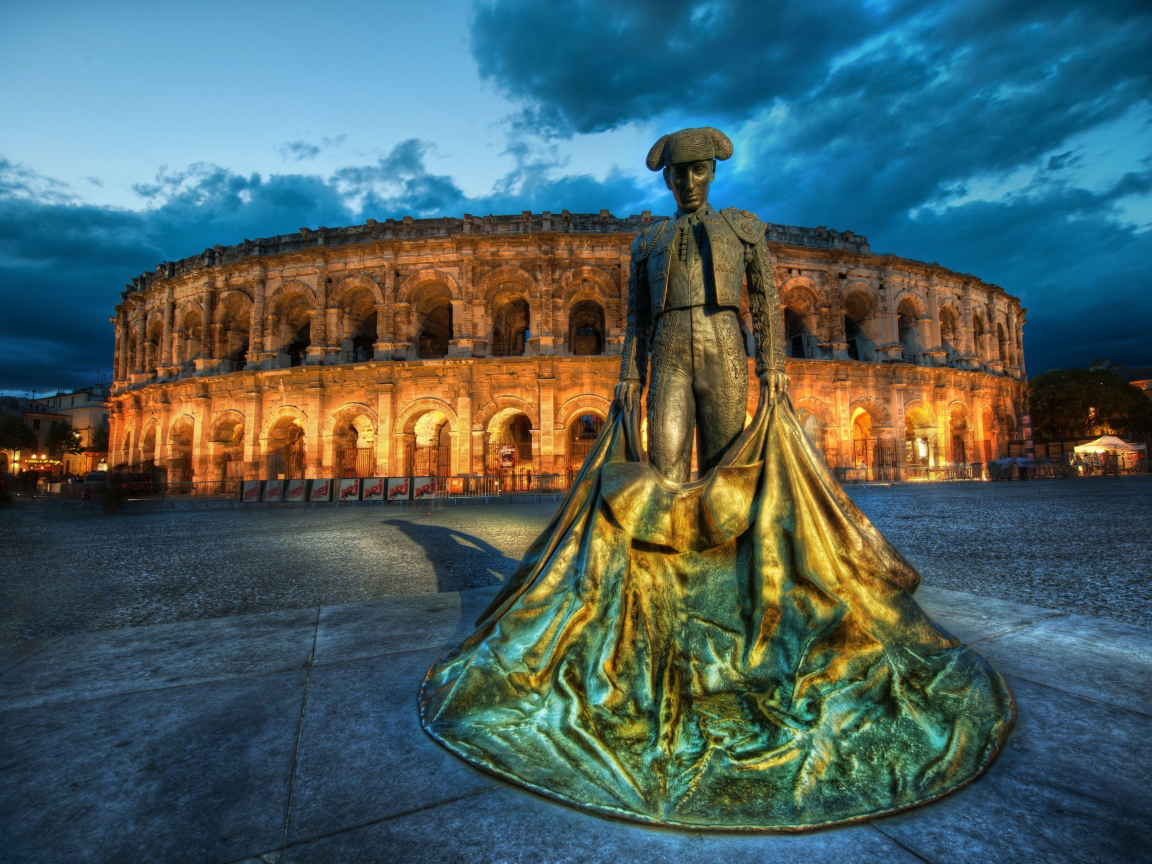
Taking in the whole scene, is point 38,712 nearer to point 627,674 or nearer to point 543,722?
point 543,722

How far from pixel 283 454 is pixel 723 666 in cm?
2162

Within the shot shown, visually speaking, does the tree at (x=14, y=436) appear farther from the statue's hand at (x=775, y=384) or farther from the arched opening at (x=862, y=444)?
the arched opening at (x=862, y=444)

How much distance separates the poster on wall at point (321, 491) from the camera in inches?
571

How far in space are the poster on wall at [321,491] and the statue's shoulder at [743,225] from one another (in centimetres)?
1459

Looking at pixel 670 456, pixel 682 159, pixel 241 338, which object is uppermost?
pixel 241 338

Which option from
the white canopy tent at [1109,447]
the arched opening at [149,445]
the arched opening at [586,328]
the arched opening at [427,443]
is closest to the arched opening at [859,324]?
the arched opening at [586,328]

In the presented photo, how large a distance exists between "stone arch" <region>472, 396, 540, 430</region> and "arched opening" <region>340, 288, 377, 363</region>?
16.0ft

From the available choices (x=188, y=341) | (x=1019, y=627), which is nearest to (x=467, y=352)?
(x=188, y=341)

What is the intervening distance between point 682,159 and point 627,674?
88.5 inches

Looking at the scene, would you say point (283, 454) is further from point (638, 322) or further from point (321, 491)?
point (638, 322)

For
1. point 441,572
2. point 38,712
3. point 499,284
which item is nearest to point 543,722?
point 38,712

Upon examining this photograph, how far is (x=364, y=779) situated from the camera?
138 cm

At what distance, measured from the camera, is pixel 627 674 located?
1708 mm

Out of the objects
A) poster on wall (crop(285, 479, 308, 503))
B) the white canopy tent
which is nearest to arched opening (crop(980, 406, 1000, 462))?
the white canopy tent
